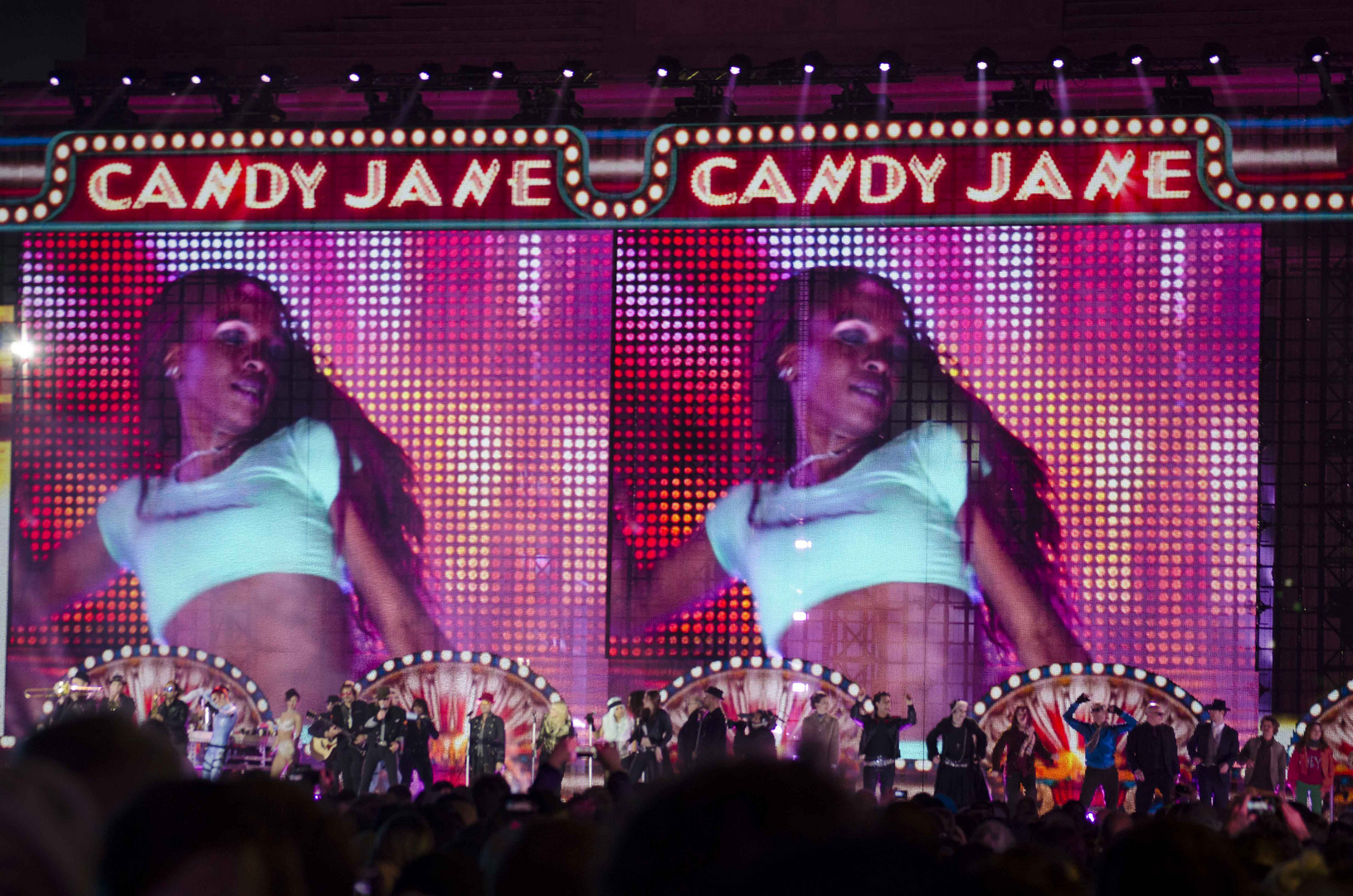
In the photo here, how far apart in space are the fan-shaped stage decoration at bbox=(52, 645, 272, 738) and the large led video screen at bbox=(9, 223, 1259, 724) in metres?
0.15

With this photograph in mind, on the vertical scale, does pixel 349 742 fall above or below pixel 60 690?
below

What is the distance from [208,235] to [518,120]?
3348 mm

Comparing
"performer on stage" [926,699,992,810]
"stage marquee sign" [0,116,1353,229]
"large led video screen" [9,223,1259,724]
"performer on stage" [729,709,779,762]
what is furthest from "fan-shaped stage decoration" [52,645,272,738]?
"performer on stage" [926,699,992,810]

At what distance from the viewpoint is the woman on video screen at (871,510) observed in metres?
16.7

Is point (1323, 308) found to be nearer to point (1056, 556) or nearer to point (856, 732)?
point (1056, 556)

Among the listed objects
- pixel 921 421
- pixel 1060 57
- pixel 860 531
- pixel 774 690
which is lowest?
→ pixel 774 690

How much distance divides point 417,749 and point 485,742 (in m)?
0.65

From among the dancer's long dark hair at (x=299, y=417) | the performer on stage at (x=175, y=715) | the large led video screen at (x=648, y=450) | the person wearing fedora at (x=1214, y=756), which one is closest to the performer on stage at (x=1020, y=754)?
the large led video screen at (x=648, y=450)

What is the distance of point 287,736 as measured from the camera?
1695 cm

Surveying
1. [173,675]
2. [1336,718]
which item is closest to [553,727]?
[173,675]

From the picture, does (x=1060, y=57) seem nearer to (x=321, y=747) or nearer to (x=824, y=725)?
(x=824, y=725)

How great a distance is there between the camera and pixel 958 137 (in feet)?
55.9

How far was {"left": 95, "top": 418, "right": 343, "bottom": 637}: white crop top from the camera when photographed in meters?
17.5

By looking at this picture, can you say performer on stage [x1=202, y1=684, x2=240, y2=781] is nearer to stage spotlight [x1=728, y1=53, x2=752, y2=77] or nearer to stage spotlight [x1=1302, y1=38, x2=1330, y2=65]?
stage spotlight [x1=728, y1=53, x2=752, y2=77]
